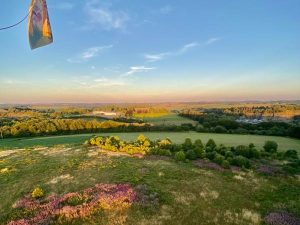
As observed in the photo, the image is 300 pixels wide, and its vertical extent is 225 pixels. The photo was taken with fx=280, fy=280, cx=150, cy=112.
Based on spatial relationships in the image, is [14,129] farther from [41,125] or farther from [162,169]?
[162,169]

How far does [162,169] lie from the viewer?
27.5 metres

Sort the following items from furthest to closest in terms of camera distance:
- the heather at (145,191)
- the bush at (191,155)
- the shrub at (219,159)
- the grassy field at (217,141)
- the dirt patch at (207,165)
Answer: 1. the grassy field at (217,141)
2. the bush at (191,155)
3. the shrub at (219,159)
4. the dirt patch at (207,165)
5. the heather at (145,191)

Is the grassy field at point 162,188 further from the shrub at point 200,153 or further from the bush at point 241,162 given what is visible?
the shrub at point 200,153

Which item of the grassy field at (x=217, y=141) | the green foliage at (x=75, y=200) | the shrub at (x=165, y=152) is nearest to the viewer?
the green foliage at (x=75, y=200)

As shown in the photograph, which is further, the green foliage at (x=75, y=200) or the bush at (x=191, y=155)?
the bush at (x=191, y=155)

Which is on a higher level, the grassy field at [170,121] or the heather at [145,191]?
the heather at [145,191]

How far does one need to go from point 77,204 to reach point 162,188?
6.54 metres

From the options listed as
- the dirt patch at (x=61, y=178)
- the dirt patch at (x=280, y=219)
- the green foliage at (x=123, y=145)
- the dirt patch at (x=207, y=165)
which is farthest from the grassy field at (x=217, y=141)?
the dirt patch at (x=280, y=219)

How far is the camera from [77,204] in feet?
61.6

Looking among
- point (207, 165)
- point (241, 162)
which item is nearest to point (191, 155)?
point (207, 165)

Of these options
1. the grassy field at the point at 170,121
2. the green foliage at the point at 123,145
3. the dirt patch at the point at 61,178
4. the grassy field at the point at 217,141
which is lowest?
the grassy field at the point at 170,121

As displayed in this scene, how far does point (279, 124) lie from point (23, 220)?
7743cm

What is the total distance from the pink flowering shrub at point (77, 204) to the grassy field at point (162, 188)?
0.47m

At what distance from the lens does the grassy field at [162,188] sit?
55.6 ft
